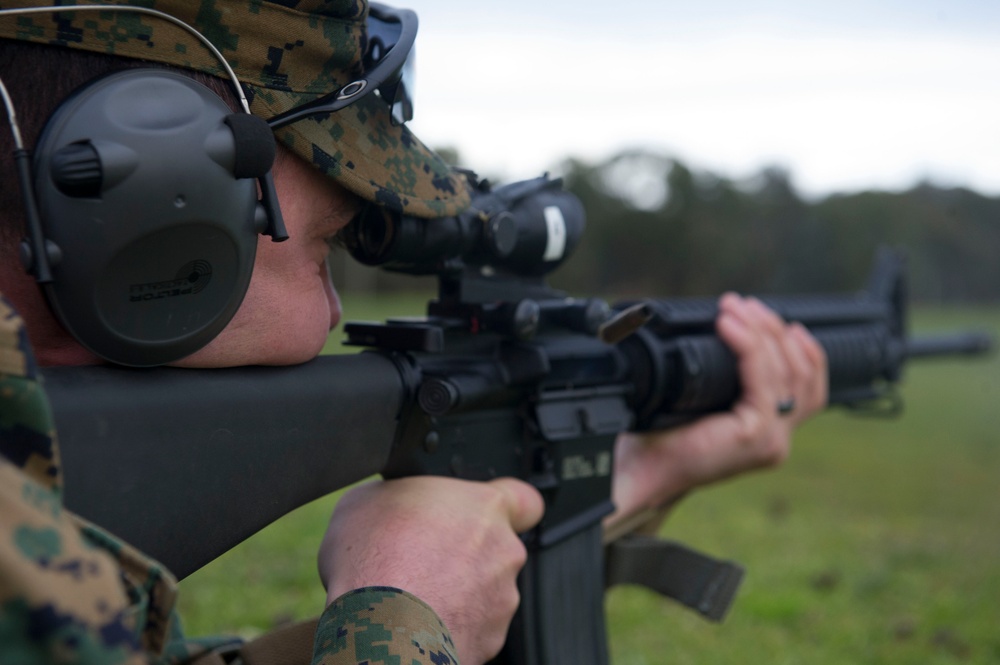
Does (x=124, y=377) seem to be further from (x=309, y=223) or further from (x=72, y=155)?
(x=309, y=223)

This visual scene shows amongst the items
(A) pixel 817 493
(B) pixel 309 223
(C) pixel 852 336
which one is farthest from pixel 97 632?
(A) pixel 817 493

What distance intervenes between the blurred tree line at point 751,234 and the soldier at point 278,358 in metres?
11.4

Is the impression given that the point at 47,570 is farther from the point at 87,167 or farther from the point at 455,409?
the point at 455,409

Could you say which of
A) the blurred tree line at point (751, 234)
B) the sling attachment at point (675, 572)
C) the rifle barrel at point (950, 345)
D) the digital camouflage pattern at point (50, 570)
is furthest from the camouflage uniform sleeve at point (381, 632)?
the blurred tree line at point (751, 234)

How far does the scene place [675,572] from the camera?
2406 mm

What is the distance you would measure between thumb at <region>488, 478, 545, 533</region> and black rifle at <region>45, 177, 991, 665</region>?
5 centimetres

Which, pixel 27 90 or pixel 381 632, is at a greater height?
pixel 27 90

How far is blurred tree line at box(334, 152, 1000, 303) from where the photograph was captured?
1375 centimetres

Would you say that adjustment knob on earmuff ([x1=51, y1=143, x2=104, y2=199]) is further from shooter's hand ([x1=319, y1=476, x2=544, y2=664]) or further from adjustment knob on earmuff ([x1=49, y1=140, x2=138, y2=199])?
shooter's hand ([x1=319, y1=476, x2=544, y2=664])

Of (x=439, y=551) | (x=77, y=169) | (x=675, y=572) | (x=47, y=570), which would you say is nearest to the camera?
(x=47, y=570)

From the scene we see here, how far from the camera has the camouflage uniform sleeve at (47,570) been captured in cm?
60

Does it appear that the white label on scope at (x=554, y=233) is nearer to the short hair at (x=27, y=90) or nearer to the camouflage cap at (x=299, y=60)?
the camouflage cap at (x=299, y=60)

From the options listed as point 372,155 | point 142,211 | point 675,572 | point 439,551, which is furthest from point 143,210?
point 675,572

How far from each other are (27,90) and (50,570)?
67 centimetres
